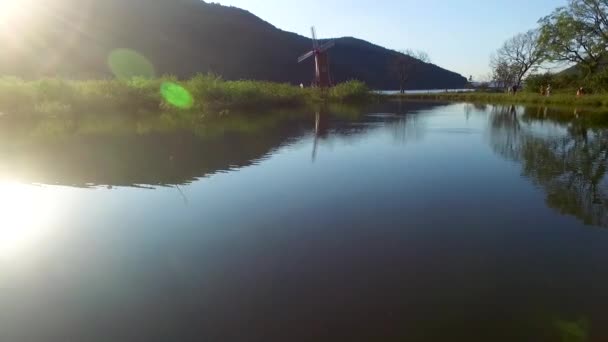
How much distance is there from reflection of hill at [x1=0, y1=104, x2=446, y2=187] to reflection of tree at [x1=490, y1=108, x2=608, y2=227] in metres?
7.28

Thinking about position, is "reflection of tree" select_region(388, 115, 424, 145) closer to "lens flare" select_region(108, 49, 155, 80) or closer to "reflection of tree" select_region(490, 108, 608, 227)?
"reflection of tree" select_region(490, 108, 608, 227)

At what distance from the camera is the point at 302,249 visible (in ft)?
20.4

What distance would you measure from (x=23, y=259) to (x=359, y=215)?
5305 mm

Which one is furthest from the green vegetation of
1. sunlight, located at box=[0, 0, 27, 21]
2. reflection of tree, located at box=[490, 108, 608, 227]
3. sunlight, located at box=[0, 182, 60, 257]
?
sunlight, located at box=[0, 0, 27, 21]

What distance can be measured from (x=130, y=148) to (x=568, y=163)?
47.1 feet

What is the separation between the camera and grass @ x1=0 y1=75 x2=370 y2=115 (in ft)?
85.4

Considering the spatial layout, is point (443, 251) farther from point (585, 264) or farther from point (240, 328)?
point (240, 328)

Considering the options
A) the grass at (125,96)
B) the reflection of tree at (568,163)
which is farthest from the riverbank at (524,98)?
the grass at (125,96)

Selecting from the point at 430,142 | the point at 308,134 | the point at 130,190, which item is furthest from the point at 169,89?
the point at 130,190

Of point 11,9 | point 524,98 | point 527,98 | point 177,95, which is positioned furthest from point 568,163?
point 11,9

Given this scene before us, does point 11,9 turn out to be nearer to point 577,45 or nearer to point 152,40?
point 152,40

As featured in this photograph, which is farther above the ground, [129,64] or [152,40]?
[152,40]

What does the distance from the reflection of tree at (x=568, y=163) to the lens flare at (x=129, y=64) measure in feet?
217

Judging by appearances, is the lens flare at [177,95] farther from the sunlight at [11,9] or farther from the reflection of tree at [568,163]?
the sunlight at [11,9]
